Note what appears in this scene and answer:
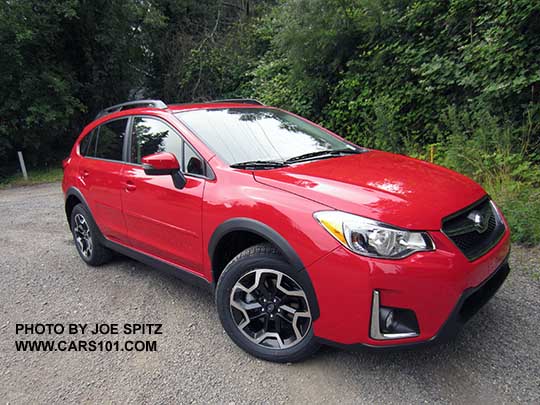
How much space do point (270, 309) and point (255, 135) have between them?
1372 millimetres

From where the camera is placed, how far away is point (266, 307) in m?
2.32

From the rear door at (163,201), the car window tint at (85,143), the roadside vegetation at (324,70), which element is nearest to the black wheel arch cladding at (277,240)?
the rear door at (163,201)

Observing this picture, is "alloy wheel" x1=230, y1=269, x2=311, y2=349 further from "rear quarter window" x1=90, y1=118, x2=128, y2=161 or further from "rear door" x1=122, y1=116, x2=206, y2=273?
"rear quarter window" x1=90, y1=118, x2=128, y2=161

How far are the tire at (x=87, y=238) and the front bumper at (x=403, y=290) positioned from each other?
2656mm

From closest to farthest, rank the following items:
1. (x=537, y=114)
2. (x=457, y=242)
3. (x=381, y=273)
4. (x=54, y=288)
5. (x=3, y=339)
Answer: (x=381, y=273), (x=457, y=242), (x=3, y=339), (x=54, y=288), (x=537, y=114)

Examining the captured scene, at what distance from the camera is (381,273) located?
182 centimetres

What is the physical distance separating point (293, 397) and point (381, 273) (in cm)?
86

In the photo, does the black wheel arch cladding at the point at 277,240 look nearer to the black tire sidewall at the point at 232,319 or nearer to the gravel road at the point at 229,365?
the black tire sidewall at the point at 232,319

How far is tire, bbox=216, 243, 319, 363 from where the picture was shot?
7.18 ft

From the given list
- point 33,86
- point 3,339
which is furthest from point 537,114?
point 33,86

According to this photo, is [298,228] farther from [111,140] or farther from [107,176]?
[111,140]

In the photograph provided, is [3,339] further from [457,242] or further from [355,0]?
[355,0]

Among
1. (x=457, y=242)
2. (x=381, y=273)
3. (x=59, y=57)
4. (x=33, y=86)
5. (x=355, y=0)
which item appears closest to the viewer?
(x=381, y=273)

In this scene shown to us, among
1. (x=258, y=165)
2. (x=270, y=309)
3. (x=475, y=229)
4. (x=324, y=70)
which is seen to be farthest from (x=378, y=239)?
(x=324, y=70)
